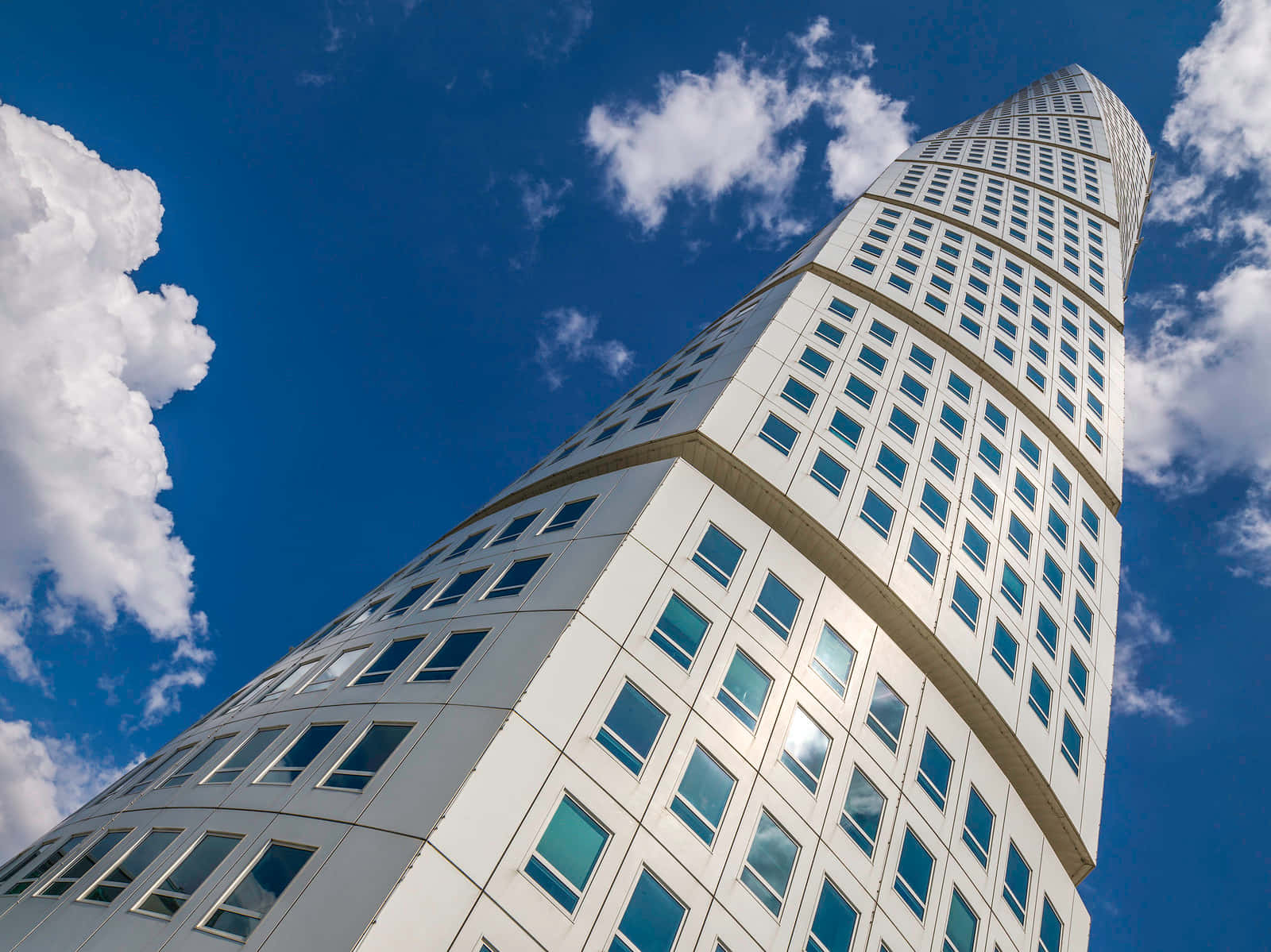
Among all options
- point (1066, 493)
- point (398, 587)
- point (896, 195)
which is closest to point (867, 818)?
point (398, 587)

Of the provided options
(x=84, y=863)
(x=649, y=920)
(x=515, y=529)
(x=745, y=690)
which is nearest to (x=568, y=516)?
(x=515, y=529)

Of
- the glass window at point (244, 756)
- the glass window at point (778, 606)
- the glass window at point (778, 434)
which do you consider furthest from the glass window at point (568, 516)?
the glass window at point (244, 756)

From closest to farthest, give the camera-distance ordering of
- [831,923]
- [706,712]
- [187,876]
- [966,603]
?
[187,876] → [831,923] → [706,712] → [966,603]

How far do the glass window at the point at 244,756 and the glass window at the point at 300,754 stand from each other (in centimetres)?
112

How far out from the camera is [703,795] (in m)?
15.0

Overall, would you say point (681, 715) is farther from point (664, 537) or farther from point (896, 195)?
point (896, 195)

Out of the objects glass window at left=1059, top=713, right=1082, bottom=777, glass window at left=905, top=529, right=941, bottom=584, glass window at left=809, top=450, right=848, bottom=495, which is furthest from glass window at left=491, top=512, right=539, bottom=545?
glass window at left=1059, top=713, right=1082, bottom=777

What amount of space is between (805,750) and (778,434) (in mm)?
10030

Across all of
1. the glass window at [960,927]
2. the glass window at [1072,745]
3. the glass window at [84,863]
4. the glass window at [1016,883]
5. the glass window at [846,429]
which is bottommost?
the glass window at [84,863]

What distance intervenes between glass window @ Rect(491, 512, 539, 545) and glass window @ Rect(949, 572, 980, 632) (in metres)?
13.2

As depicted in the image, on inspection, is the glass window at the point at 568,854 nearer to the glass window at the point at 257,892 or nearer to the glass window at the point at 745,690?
the glass window at the point at 257,892

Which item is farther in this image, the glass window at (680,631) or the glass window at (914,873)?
the glass window at (914,873)

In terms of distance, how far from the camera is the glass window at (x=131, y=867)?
45.0ft

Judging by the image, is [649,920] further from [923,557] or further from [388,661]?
[923,557]
